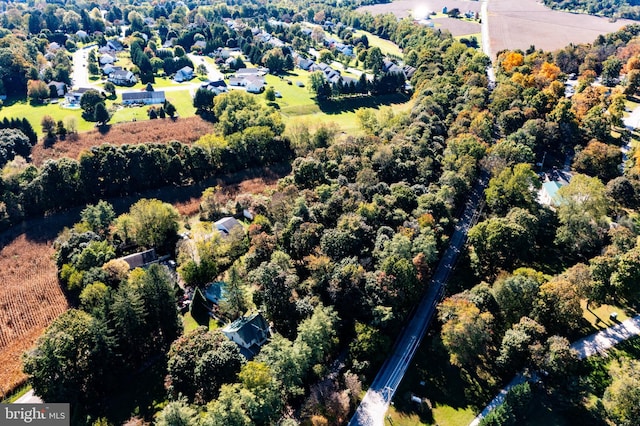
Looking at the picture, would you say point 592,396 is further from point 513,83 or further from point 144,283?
point 513,83

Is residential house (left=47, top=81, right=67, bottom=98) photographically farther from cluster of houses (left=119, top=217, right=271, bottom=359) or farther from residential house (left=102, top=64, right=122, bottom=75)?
cluster of houses (left=119, top=217, right=271, bottom=359)

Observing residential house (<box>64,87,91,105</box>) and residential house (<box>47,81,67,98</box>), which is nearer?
residential house (<box>64,87,91,105</box>)

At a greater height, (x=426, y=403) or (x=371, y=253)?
(x=371, y=253)

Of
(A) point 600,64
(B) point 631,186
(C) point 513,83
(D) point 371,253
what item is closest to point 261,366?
(D) point 371,253

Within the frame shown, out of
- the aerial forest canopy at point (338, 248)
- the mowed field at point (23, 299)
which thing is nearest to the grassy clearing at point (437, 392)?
the aerial forest canopy at point (338, 248)

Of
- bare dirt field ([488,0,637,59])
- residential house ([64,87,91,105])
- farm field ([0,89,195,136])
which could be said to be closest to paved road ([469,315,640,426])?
farm field ([0,89,195,136])

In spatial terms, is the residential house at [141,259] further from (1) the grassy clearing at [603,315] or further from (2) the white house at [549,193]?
(2) the white house at [549,193]
